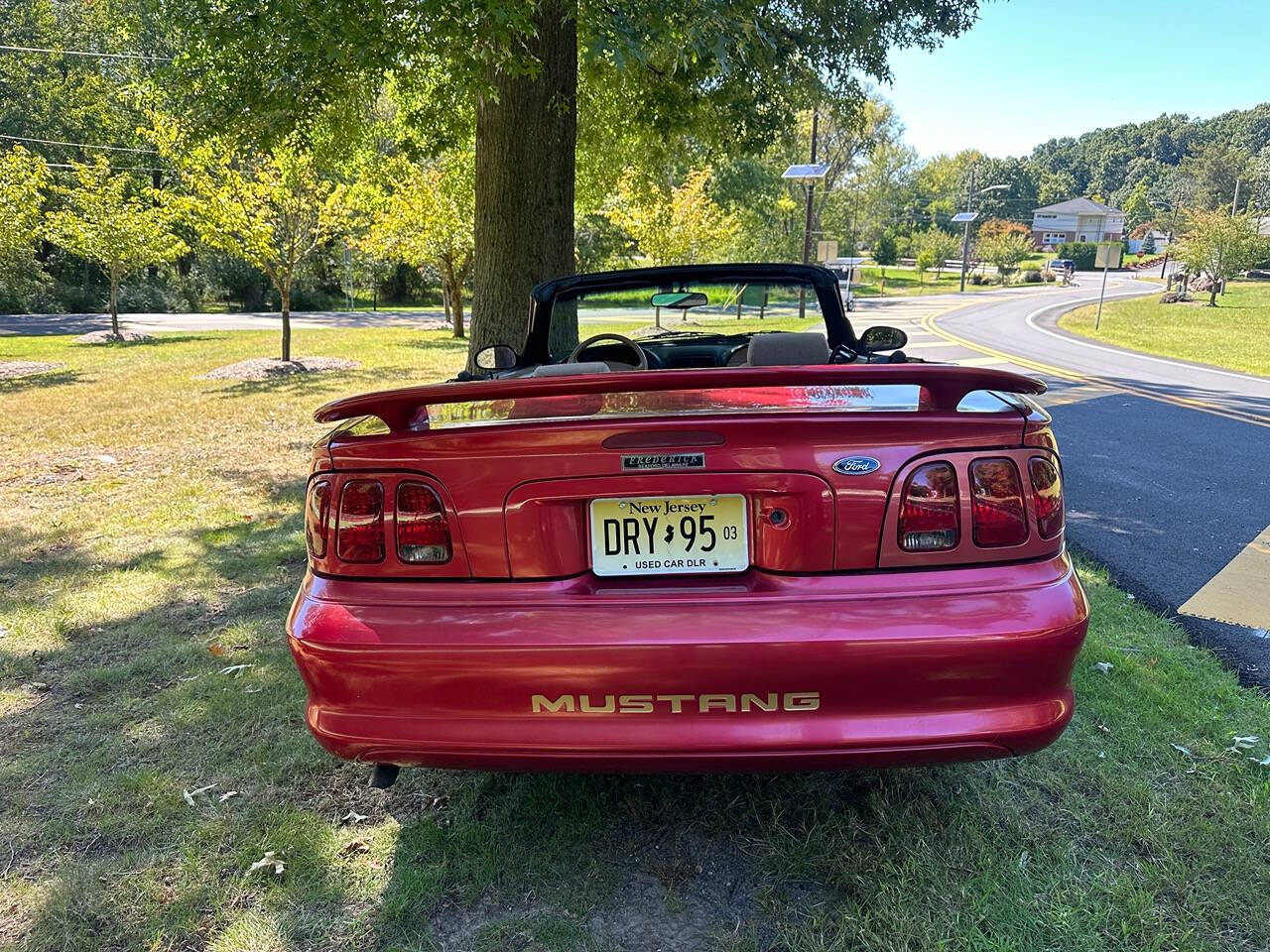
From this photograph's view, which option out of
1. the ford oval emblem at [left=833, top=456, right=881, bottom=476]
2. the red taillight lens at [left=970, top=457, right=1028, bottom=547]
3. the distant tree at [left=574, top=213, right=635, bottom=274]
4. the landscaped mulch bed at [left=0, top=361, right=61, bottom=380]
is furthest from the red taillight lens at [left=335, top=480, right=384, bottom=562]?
the distant tree at [left=574, top=213, right=635, bottom=274]

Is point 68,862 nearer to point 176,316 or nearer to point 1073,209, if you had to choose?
point 176,316

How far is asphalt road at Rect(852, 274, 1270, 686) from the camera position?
4105 millimetres

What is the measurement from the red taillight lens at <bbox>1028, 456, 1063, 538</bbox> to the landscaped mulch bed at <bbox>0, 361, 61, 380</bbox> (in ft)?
53.5

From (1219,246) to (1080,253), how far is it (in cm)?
5697

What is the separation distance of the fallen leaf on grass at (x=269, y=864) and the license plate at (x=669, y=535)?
1281mm

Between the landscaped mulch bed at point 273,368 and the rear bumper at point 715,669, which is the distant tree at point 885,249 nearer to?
the landscaped mulch bed at point 273,368

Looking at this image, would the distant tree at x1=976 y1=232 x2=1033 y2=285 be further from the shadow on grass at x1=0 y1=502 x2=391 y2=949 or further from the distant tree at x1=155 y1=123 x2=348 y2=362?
the shadow on grass at x1=0 y1=502 x2=391 y2=949

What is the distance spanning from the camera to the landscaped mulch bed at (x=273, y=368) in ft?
45.9

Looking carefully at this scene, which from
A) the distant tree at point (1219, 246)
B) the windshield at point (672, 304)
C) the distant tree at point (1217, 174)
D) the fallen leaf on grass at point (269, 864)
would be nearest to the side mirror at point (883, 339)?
the windshield at point (672, 304)

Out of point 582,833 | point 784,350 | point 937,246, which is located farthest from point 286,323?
point 937,246

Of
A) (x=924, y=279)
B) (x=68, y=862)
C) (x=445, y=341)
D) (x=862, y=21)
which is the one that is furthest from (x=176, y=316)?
(x=924, y=279)

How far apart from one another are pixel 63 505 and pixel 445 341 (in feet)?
52.9

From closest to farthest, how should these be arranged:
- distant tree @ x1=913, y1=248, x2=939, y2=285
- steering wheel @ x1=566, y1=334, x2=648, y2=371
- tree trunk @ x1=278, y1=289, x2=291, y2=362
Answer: steering wheel @ x1=566, y1=334, x2=648, y2=371 → tree trunk @ x1=278, y1=289, x2=291, y2=362 → distant tree @ x1=913, y1=248, x2=939, y2=285

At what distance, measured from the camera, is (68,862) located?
2297 millimetres
